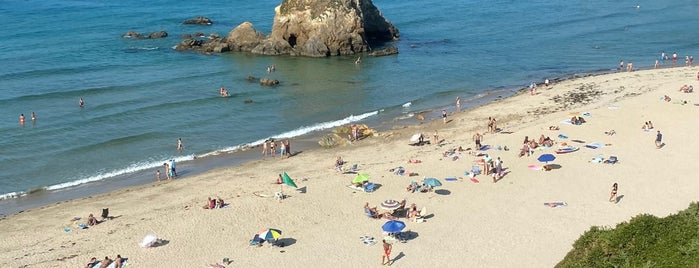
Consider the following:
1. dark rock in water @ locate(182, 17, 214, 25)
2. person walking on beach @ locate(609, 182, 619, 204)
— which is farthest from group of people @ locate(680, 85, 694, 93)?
dark rock in water @ locate(182, 17, 214, 25)

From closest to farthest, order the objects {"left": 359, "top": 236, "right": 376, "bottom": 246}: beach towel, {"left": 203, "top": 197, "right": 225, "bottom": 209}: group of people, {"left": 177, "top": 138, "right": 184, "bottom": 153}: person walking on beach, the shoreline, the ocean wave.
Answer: {"left": 359, "top": 236, "right": 376, "bottom": 246}: beach towel < {"left": 203, "top": 197, "right": 225, "bottom": 209}: group of people < the shoreline < {"left": 177, "top": 138, "right": 184, "bottom": 153}: person walking on beach < the ocean wave

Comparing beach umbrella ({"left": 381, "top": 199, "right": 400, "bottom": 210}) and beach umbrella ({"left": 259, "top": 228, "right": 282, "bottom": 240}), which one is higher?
beach umbrella ({"left": 259, "top": 228, "right": 282, "bottom": 240})

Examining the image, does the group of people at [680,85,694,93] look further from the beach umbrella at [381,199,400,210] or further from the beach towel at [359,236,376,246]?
the beach towel at [359,236,376,246]

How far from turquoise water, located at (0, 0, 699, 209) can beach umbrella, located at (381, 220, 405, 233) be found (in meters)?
15.5

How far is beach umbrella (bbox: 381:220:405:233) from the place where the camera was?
2211 cm

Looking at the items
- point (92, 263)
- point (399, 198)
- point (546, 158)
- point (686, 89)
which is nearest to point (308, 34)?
point (686, 89)

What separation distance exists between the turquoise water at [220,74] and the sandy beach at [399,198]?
219 inches

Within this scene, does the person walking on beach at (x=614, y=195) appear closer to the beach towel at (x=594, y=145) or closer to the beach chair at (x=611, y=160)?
the beach chair at (x=611, y=160)

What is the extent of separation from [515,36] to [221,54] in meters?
29.3

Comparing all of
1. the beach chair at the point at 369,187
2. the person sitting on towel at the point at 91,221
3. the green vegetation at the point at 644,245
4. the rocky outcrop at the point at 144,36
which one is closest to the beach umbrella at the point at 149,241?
the person sitting on towel at the point at 91,221

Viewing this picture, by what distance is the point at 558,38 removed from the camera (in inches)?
2576

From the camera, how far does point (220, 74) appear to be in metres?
51.4

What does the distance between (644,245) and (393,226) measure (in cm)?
950

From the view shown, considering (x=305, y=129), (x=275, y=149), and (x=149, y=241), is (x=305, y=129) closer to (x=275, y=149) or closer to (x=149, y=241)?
(x=275, y=149)
